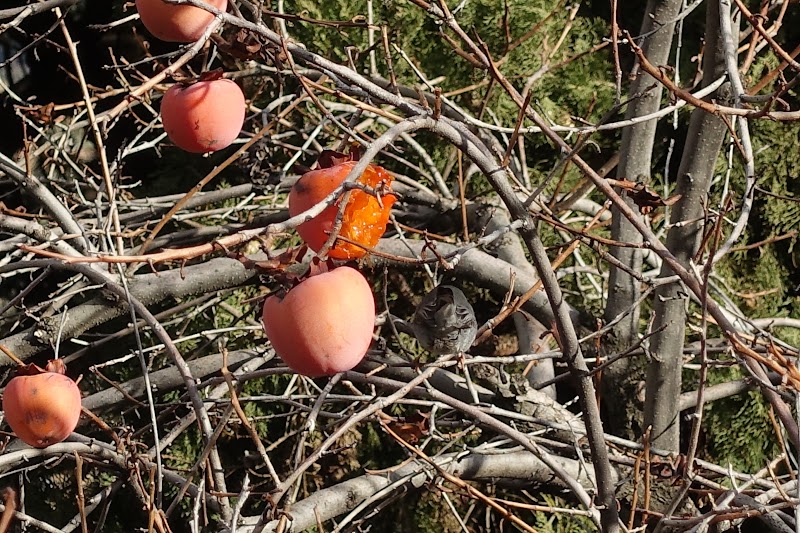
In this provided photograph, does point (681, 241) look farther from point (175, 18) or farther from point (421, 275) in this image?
point (175, 18)

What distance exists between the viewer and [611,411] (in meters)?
1.86

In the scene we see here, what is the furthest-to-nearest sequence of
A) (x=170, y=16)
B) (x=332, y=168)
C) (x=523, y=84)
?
(x=523, y=84) < (x=170, y=16) < (x=332, y=168)

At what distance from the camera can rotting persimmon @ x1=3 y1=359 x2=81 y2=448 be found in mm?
1230

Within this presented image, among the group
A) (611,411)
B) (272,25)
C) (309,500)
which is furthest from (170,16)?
(611,411)

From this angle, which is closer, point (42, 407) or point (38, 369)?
point (42, 407)

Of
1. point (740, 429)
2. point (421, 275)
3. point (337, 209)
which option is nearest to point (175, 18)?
point (337, 209)

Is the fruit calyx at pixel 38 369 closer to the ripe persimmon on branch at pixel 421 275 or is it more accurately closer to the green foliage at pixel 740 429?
the ripe persimmon on branch at pixel 421 275

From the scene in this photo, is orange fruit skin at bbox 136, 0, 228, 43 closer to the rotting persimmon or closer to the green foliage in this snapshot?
the rotting persimmon

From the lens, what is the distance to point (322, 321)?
0.77m

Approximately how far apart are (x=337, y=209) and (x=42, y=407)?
2.29ft

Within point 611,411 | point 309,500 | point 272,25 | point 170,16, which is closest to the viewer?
point 170,16

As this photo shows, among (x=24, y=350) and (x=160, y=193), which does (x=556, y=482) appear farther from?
(x=160, y=193)

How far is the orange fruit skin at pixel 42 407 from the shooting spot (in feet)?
4.03

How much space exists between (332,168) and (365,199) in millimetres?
69
